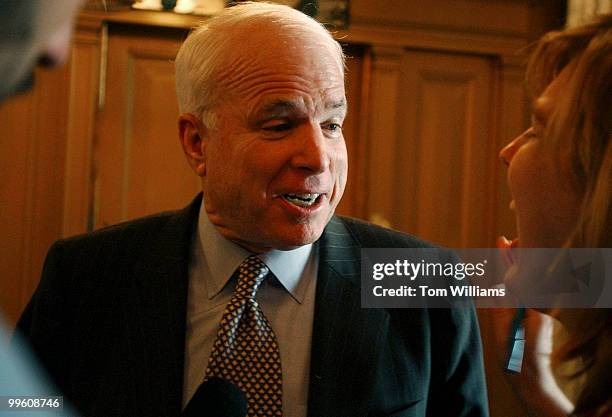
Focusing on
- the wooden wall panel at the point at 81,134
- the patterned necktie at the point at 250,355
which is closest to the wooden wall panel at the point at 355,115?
the patterned necktie at the point at 250,355

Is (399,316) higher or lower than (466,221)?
lower

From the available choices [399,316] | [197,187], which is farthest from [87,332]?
[399,316]

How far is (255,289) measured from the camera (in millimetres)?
843

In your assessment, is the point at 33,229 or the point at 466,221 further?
the point at 466,221

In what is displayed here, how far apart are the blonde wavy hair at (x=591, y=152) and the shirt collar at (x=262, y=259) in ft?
1.03

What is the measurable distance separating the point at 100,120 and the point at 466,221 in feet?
1.61

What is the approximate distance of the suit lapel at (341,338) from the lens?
82 centimetres

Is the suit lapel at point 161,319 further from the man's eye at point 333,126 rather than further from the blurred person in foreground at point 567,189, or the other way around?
the blurred person in foreground at point 567,189

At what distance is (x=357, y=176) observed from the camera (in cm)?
98

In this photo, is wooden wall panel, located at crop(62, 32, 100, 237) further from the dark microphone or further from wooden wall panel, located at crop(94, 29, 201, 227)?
the dark microphone

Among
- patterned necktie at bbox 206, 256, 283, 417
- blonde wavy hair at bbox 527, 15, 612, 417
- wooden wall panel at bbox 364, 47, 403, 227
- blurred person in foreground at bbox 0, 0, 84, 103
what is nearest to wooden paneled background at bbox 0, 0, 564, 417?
wooden wall panel at bbox 364, 47, 403, 227

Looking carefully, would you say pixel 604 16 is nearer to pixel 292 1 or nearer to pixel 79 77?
pixel 292 1

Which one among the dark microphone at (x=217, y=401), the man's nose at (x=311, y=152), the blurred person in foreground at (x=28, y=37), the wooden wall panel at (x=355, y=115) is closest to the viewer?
the blurred person in foreground at (x=28, y=37)
